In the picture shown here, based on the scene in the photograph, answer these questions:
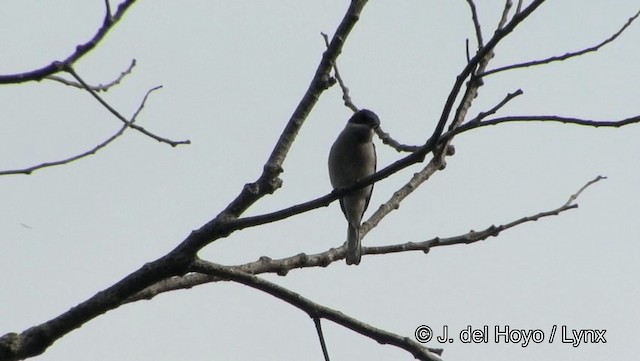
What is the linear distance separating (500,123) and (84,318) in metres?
1.57

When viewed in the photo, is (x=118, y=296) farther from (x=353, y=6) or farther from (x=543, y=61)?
(x=543, y=61)

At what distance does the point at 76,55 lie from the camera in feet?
8.50

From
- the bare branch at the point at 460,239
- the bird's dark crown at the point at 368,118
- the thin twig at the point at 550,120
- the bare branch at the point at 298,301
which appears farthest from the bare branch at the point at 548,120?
the bird's dark crown at the point at 368,118

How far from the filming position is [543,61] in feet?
10.1

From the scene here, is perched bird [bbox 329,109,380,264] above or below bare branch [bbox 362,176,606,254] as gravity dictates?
above

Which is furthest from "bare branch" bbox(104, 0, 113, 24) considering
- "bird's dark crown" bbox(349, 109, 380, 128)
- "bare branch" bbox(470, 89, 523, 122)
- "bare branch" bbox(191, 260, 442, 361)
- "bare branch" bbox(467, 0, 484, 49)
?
"bird's dark crown" bbox(349, 109, 380, 128)

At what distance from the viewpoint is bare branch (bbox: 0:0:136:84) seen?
8.24 feet

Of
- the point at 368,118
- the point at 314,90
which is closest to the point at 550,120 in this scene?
the point at 314,90

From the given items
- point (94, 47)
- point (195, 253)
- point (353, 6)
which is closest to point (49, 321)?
point (195, 253)

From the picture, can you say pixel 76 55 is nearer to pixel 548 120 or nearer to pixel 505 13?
pixel 548 120

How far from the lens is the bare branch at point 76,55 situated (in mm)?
2512

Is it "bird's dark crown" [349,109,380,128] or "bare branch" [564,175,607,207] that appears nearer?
"bare branch" [564,175,607,207]

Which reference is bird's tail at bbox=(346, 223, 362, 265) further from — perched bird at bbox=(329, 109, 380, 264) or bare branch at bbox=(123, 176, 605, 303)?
perched bird at bbox=(329, 109, 380, 264)

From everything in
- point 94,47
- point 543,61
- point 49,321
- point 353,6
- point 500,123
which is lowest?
point 49,321
